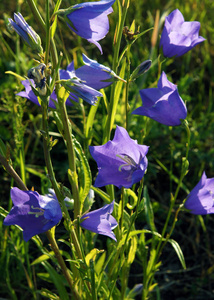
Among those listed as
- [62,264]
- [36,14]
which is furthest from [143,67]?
[62,264]

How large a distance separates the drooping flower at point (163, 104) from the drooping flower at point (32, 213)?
0.40 m

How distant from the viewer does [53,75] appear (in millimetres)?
896

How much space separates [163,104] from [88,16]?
1.24 ft

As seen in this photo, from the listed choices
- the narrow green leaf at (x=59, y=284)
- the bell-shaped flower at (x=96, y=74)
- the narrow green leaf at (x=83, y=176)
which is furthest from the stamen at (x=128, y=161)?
the narrow green leaf at (x=59, y=284)

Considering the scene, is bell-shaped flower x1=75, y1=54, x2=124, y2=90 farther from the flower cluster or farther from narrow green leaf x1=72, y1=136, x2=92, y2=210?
narrow green leaf x1=72, y1=136, x2=92, y2=210

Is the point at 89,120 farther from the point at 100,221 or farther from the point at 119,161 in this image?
the point at 100,221

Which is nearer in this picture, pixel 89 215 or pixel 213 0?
pixel 89 215

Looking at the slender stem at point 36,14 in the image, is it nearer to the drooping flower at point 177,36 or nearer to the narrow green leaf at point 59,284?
the drooping flower at point 177,36

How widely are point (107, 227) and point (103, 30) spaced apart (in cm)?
58

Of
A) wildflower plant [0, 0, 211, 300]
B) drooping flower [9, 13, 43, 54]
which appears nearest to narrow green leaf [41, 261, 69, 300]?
wildflower plant [0, 0, 211, 300]

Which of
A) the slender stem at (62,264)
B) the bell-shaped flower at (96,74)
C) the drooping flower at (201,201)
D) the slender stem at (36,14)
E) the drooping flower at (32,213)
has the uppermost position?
the slender stem at (36,14)

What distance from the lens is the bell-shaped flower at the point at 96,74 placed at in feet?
3.44

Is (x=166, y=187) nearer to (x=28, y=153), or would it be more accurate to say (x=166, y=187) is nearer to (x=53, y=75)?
(x=28, y=153)

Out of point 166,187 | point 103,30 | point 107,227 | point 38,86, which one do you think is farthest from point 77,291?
point 166,187
